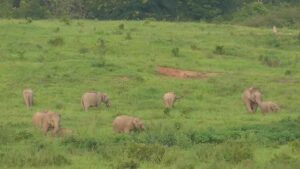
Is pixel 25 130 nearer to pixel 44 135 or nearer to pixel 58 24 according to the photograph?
pixel 44 135

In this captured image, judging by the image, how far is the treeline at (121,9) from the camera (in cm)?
4747

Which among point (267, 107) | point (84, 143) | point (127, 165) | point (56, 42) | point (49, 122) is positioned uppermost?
point (56, 42)

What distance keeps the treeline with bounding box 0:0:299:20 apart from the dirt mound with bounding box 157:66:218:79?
65.9 feet

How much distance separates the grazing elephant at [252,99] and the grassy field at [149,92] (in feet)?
1.14

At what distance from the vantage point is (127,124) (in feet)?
57.1

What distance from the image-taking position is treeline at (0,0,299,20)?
156ft

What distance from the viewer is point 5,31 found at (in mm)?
31438

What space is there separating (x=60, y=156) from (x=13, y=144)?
2.32 metres

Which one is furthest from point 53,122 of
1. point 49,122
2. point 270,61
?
point 270,61

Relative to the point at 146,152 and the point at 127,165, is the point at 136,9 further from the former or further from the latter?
the point at 127,165

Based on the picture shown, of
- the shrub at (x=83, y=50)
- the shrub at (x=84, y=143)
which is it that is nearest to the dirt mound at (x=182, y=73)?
the shrub at (x=83, y=50)

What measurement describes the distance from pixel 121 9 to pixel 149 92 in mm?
24497

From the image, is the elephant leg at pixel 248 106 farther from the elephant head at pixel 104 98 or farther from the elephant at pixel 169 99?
the elephant head at pixel 104 98

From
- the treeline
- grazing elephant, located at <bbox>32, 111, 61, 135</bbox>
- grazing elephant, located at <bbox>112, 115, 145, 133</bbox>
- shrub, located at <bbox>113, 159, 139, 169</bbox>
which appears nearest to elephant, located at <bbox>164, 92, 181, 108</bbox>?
grazing elephant, located at <bbox>112, 115, 145, 133</bbox>
